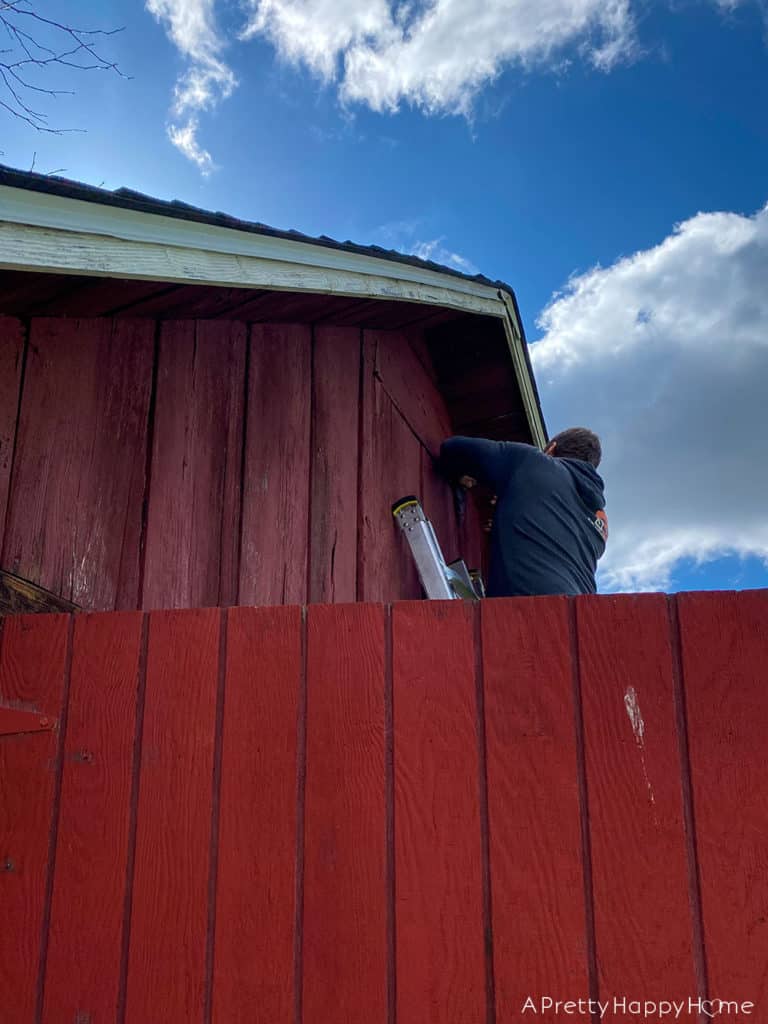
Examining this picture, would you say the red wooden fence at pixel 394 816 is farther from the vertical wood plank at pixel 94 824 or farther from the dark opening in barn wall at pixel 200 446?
the dark opening in barn wall at pixel 200 446

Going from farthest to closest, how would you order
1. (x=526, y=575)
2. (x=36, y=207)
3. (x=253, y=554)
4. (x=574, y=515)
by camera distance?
(x=574, y=515), (x=526, y=575), (x=253, y=554), (x=36, y=207)

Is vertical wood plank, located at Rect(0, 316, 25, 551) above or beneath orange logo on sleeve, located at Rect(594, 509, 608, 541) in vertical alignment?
beneath

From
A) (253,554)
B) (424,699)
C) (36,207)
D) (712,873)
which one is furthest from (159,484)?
(712,873)

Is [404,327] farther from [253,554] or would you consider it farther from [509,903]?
[509,903]

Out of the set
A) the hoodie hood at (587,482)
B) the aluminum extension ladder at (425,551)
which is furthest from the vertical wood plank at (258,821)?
the hoodie hood at (587,482)

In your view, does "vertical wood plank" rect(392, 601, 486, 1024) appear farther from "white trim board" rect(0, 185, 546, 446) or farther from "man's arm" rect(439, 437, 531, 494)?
"man's arm" rect(439, 437, 531, 494)

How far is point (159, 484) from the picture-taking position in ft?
8.52

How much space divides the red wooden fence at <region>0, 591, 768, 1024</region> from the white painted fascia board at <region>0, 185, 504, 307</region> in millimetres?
836

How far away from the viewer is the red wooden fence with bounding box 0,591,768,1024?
1.46 metres

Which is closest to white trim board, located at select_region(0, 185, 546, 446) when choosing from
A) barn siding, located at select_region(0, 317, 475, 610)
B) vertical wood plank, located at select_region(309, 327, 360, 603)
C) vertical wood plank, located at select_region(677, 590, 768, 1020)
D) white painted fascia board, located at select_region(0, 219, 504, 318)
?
white painted fascia board, located at select_region(0, 219, 504, 318)

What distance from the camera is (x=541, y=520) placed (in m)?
3.38

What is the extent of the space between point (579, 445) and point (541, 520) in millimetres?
689

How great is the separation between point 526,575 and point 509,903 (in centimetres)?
185

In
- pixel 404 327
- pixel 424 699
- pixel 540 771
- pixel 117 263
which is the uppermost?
pixel 404 327
